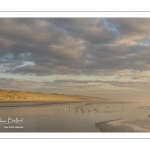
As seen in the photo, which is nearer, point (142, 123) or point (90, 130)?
point (90, 130)
